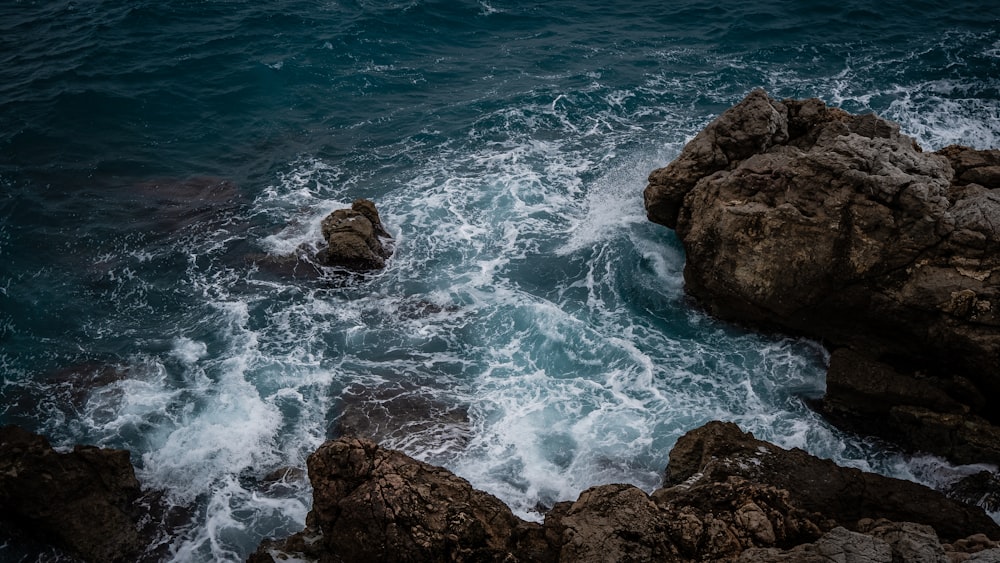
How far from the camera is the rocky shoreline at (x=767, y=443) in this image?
39.6 ft

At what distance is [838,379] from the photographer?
1761 cm

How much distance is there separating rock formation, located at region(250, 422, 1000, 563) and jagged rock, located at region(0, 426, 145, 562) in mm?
4122

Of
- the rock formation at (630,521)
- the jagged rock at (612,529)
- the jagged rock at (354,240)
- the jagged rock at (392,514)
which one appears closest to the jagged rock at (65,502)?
the rock formation at (630,521)

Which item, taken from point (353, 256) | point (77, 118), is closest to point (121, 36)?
point (77, 118)

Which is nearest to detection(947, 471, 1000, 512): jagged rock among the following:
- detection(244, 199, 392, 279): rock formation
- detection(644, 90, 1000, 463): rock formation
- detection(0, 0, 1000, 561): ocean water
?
detection(0, 0, 1000, 561): ocean water

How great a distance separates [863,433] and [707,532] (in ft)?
26.1

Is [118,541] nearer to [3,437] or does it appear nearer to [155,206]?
[3,437]

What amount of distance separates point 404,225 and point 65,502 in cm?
1426

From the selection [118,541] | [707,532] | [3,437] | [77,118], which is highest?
[77,118]

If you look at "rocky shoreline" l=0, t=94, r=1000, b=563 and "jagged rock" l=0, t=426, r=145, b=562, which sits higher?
"rocky shoreline" l=0, t=94, r=1000, b=563

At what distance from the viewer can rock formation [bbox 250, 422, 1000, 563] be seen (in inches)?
454

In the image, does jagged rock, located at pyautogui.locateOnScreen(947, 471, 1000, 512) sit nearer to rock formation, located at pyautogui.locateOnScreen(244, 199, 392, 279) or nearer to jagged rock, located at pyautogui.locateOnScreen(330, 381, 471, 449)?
jagged rock, located at pyautogui.locateOnScreen(330, 381, 471, 449)

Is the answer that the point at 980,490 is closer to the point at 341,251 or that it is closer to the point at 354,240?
the point at 354,240

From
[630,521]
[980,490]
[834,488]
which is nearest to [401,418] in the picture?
[630,521]
